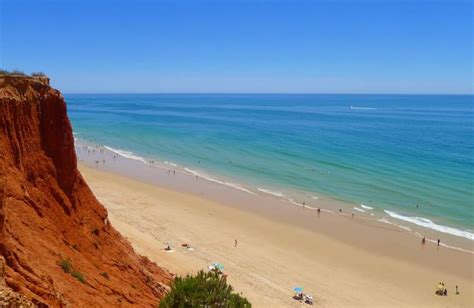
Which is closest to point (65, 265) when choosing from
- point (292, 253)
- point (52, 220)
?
point (52, 220)

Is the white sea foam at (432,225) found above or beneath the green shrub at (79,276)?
beneath

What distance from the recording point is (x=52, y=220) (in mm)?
16109

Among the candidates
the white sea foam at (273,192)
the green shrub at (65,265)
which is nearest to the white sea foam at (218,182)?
the white sea foam at (273,192)

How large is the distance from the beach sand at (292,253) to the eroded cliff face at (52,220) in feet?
25.8

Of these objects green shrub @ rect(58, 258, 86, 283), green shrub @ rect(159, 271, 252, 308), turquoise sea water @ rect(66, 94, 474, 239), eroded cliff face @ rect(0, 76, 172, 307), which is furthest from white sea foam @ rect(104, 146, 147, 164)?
green shrub @ rect(159, 271, 252, 308)

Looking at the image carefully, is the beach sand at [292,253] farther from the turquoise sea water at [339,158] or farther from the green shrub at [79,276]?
the green shrub at [79,276]

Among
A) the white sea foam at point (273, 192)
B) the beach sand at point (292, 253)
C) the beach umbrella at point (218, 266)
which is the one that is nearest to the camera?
the beach sand at point (292, 253)

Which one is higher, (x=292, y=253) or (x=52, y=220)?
(x=52, y=220)

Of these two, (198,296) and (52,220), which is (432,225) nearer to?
(198,296)

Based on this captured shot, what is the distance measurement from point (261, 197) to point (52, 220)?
3094 cm

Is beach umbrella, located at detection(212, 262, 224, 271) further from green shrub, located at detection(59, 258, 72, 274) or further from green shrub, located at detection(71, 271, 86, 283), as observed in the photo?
green shrub, located at detection(59, 258, 72, 274)

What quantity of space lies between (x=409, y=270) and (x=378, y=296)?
5.09 meters

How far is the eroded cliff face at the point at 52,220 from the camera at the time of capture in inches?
483

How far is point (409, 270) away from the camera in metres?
29.6
